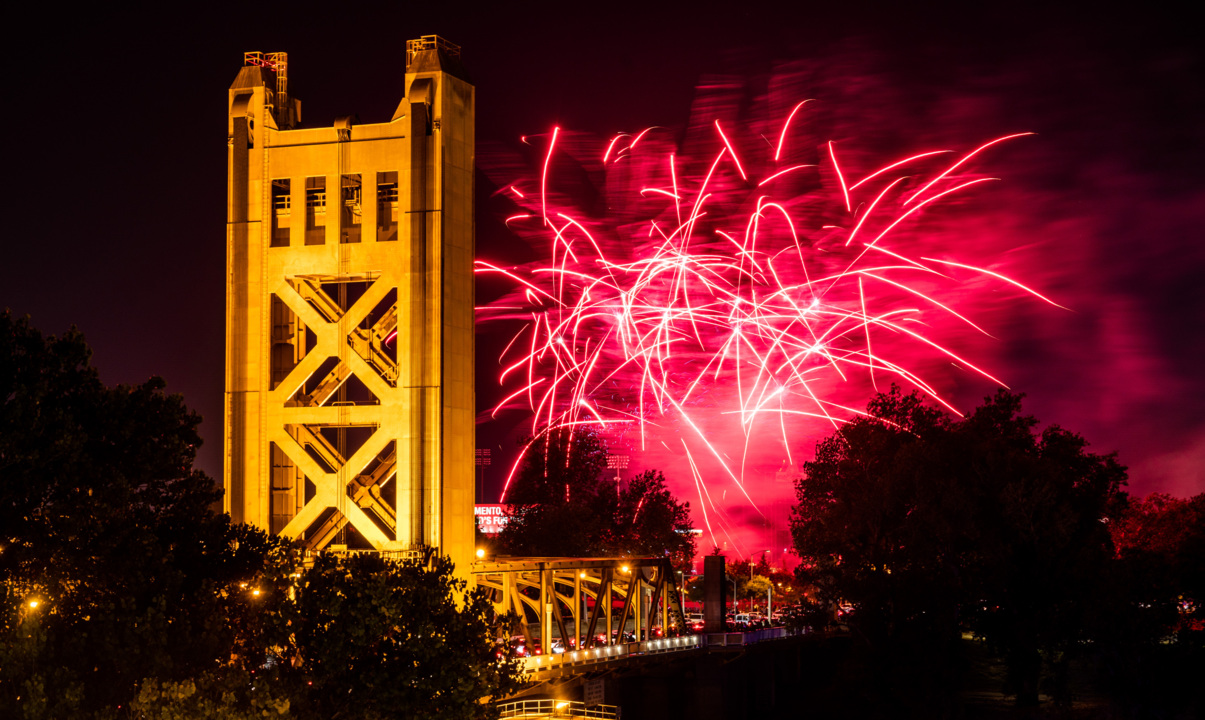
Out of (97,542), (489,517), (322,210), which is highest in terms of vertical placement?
(322,210)

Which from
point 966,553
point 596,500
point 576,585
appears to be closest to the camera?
point 576,585

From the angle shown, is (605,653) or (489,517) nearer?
(605,653)

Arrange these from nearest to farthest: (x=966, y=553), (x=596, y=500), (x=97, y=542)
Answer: (x=97, y=542) < (x=966, y=553) < (x=596, y=500)

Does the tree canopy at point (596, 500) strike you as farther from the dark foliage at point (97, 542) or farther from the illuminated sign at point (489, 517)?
the illuminated sign at point (489, 517)

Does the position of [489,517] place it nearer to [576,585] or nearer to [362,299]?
[576,585]

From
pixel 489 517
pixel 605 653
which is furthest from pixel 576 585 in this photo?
pixel 489 517

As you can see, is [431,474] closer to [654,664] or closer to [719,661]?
[654,664]

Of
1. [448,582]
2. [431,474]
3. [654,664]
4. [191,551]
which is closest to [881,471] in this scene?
[654,664]

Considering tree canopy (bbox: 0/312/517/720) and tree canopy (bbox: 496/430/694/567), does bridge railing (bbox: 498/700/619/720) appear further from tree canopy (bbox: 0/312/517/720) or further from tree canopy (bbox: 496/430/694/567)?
tree canopy (bbox: 496/430/694/567)
